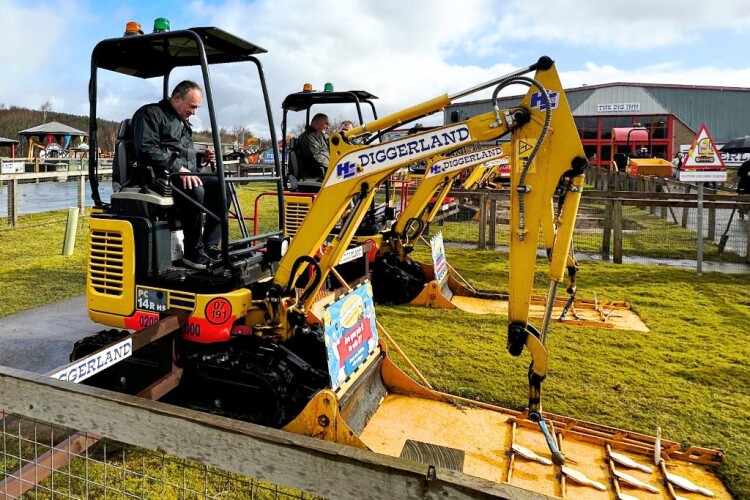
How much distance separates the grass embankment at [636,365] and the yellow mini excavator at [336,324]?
35 centimetres

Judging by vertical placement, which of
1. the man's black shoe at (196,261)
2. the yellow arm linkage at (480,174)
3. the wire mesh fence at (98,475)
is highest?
the yellow arm linkage at (480,174)

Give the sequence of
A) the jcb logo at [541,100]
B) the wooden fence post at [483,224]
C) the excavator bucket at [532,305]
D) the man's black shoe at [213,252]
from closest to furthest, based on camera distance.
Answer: the jcb logo at [541,100] → the man's black shoe at [213,252] → the excavator bucket at [532,305] → the wooden fence post at [483,224]

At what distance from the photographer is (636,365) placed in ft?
17.2

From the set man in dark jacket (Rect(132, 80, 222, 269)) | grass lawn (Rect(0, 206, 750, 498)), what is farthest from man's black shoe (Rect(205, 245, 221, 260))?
grass lawn (Rect(0, 206, 750, 498))

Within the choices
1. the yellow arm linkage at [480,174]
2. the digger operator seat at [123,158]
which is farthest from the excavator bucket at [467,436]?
the yellow arm linkage at [480,174]

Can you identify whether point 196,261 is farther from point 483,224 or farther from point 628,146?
point 628,146

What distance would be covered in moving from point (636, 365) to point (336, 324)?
3.13 metres

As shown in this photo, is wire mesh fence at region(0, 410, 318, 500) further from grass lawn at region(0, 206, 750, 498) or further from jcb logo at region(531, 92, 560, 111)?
jcb logo at region(531, 92, 560, 111)

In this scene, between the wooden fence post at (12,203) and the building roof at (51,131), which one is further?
the building roof at (51,131)

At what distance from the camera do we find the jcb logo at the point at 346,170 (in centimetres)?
398

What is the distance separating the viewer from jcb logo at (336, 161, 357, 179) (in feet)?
13.1

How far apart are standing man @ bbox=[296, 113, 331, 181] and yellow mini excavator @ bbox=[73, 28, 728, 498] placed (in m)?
3.39

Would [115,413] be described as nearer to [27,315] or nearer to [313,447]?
[313,447]

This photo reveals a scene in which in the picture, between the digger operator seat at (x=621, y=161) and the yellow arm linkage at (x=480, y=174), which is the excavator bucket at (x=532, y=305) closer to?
the yellow arm linkage at (x=480, y=174)
